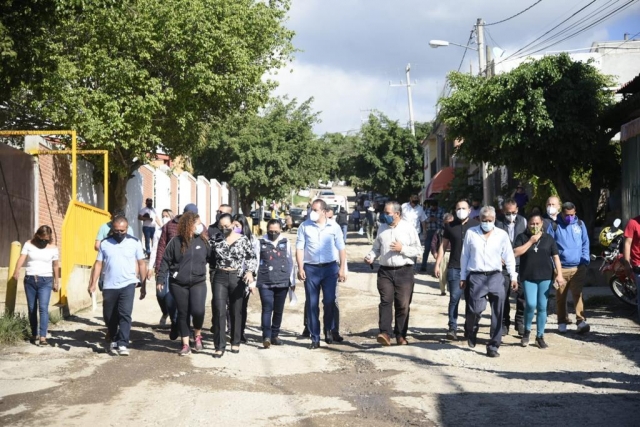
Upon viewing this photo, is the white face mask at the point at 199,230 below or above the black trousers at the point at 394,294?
above

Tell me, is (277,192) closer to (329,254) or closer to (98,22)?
(98,22)

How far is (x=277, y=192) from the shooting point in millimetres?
48781

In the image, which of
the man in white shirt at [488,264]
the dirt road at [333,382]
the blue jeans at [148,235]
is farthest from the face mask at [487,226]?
the blue jeans at [148,235]

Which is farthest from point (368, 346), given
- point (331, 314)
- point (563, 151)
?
point (563, 151)

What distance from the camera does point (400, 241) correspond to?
11695mm

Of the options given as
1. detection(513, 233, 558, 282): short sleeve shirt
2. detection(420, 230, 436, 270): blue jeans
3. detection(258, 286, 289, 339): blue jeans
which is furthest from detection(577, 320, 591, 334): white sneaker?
detection(420, 230, 436, 270): blue jeans

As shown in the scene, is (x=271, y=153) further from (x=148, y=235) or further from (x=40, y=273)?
(x=40, y=273)

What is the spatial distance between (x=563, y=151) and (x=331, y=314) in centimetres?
1044

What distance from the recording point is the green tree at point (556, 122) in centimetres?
2041

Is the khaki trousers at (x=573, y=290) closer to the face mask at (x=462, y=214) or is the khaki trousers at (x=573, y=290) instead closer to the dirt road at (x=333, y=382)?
the dirt road at (x=333, y=382)

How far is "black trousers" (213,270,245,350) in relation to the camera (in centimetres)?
1115

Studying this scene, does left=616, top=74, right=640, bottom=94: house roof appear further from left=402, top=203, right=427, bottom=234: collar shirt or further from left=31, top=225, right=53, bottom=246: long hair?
left=31, top=225, right=53, bottom=246: long hair

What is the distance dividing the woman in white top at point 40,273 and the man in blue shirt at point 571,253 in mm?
6573

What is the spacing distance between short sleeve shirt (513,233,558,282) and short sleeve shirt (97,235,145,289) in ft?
16.2
